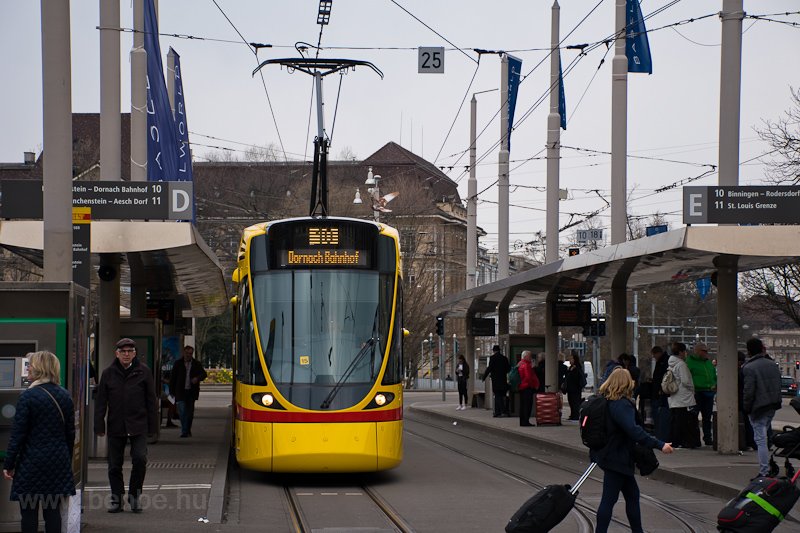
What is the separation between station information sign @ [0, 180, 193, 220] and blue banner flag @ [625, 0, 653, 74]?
9716mm

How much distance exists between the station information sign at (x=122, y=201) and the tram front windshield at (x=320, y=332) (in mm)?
2059

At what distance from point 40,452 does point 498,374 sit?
2297 centimetres

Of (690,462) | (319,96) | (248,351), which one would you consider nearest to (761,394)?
(690,462)

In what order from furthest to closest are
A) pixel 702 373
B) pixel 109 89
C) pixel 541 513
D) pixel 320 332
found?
pixel 702 373
pixel 109 89
pixel 320 332
pixel 541 513

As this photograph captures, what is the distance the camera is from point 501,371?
3125 centimetres

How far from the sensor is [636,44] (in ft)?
77.2

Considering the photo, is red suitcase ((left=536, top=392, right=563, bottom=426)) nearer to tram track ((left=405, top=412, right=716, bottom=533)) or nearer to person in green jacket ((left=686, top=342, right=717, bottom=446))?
tram track ((left=405, top=412, right=716, bottom=533))

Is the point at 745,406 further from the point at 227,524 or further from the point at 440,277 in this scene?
the point at 440,277

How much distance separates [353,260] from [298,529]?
16.0ft

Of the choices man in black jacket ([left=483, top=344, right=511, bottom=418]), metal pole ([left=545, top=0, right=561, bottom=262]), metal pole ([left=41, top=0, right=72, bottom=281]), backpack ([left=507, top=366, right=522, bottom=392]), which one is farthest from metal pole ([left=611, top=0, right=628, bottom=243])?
metal pole ([left=41, top=0, right=72, bottom=281])

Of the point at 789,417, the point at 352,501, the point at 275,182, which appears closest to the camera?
the point at 352,501

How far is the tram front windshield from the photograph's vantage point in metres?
15.4

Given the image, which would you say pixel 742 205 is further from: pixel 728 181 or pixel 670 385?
pixel 670 385

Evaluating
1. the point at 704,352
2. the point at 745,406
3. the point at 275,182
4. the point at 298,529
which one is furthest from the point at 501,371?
the point at 275,182
